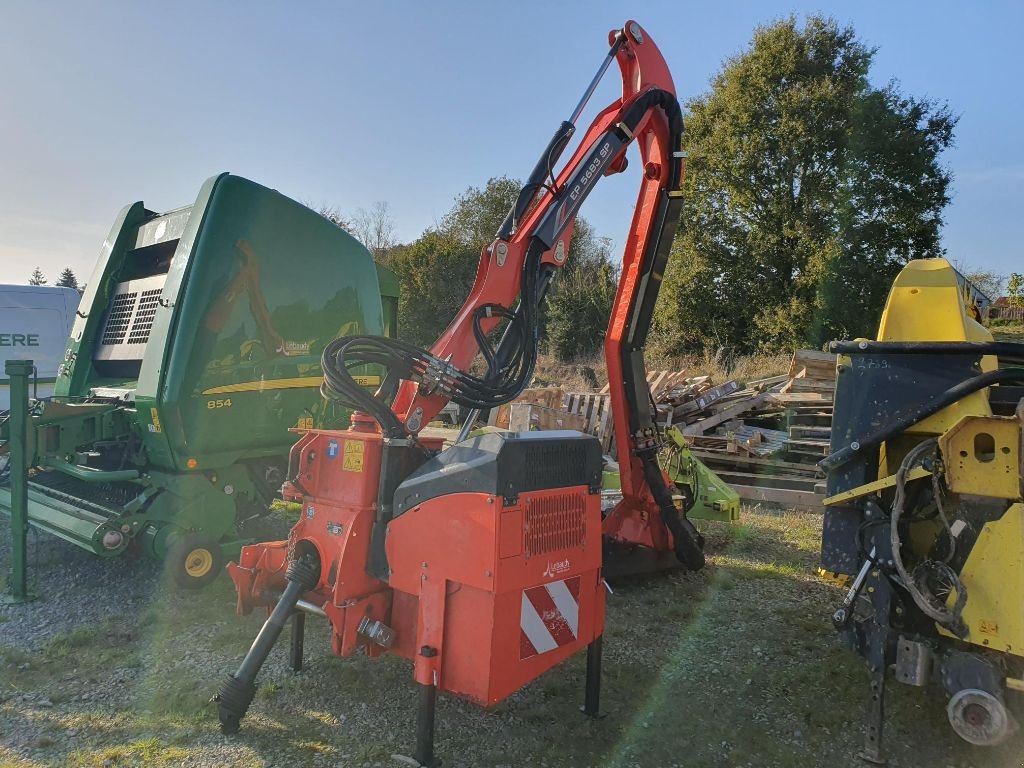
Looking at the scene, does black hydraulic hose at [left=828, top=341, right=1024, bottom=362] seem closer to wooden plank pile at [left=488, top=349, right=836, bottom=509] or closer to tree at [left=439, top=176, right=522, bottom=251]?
wooden plank pile at [left=488, top=349, right=836, bottom=509]

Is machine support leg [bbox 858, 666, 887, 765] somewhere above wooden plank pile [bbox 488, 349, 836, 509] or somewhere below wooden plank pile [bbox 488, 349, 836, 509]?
below

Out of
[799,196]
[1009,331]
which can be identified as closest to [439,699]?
[799,196]

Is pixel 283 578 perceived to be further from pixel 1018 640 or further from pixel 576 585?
pixel 1018 640

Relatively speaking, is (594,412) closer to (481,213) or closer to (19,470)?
(19,470)

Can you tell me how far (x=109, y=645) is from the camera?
3.91 meters

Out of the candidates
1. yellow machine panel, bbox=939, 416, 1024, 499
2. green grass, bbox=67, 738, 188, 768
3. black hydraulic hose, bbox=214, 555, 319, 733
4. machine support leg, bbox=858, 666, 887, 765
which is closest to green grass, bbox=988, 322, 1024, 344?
yellow machine panel, bbox=939, 416, 1024, 499

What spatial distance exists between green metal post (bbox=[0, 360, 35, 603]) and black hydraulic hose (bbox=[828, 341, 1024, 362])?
4836 mm

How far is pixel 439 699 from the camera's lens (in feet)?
10.9

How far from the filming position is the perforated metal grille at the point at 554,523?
2.73m

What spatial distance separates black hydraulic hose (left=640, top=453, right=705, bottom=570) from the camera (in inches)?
185

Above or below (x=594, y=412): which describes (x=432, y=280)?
above

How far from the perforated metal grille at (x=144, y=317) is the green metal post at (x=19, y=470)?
79 centimetres

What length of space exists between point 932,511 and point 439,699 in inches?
96.4

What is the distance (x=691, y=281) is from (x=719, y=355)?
6.98 feet
